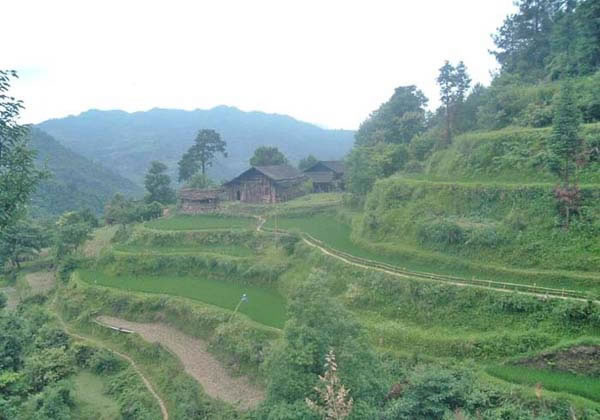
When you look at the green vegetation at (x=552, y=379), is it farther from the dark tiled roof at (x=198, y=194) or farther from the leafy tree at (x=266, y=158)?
the leafy tree at (x=266, y=158)

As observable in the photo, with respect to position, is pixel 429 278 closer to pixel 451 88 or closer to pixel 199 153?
pixel 451 88

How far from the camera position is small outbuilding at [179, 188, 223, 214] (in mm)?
43844

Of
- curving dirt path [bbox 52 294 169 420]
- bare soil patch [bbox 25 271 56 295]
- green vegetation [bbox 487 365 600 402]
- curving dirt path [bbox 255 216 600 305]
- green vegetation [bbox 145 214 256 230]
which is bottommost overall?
curving dirt path [bbox 52 294 169 420]

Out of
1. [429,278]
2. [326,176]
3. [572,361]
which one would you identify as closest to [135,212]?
[326,176]

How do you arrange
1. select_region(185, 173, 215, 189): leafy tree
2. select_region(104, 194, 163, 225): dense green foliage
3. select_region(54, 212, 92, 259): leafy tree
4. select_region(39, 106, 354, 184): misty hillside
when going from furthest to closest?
select_region(39, 106, 354, 184): misty hillside < select_region(185, 173, 215, 189): leafy tree < select_region(104, 194, 163, 225): dense green foliage < select_region(54, 212, 92, 259): leafy tree

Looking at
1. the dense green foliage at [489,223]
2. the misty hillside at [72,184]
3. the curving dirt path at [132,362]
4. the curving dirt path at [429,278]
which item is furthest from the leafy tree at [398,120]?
the misty hillside at [72,184]

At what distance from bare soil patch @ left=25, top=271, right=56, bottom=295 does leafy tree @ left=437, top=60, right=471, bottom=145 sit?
35530 millimetres

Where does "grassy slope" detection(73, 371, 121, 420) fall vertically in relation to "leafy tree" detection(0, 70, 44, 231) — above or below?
below

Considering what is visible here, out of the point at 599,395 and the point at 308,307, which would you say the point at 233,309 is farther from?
the point at 599,395

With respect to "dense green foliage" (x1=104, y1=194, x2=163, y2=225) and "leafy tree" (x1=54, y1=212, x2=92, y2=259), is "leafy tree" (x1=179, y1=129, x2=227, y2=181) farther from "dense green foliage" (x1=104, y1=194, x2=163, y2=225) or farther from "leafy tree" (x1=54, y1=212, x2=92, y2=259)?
"leafy tree" (x1=54, y1=212, x2=92, y2=259)

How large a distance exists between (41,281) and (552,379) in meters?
39.1

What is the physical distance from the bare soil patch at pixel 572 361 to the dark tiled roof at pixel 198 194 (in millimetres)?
34288

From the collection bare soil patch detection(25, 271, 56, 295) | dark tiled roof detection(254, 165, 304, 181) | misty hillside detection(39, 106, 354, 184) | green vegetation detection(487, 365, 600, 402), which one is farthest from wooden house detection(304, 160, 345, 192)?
misty hillside detection(39, 106, 354, 184)

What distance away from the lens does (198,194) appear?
1737 inches
